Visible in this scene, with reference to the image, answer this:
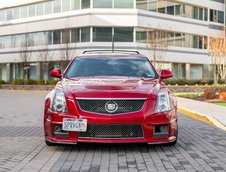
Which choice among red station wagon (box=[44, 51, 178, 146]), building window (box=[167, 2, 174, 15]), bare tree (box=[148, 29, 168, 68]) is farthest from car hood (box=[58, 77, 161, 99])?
building window (box=[167, 2, 174, 15])

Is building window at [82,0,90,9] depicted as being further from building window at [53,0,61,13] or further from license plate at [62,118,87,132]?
license plate at [62,118,87,132]

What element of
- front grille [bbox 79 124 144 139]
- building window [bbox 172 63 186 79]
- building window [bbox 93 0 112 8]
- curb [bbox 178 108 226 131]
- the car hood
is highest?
building window [bbox 93 0 112 8]

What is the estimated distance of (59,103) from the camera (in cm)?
751

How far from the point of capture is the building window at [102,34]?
4375 cm

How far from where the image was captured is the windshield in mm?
8789

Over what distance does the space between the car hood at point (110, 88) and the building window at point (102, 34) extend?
35.9 m

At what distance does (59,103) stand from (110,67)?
180 centimetres

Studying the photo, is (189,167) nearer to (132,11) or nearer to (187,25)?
(132,11)

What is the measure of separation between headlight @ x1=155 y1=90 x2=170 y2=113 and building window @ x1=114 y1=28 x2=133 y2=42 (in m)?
36.4

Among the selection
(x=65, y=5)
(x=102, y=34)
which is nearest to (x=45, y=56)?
(x=65, y=5)

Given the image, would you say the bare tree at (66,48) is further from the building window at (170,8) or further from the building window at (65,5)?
the building window at (170,8)

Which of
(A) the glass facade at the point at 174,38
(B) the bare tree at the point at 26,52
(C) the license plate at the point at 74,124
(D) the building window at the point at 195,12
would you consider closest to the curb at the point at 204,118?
(C) the license plate at the point at 74,124

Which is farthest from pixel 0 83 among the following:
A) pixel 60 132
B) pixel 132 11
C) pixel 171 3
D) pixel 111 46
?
pixel 60 132

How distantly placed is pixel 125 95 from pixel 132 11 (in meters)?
37.3
